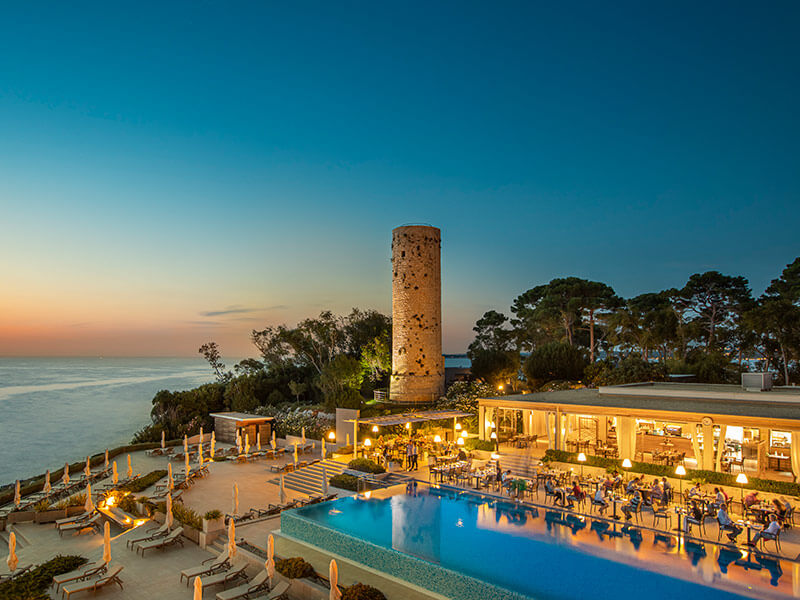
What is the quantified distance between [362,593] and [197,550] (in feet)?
19.4

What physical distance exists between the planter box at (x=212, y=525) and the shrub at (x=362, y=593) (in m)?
5.26

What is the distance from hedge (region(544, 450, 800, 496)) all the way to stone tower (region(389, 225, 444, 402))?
15258 millimetres

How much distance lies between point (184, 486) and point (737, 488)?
17.0m

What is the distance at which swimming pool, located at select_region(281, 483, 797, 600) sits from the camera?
7.72 metres

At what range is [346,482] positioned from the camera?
15.4 metres

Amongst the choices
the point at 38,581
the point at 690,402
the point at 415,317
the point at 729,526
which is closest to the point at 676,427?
the point at 690,402

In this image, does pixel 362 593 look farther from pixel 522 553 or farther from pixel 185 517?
pixel 185 517

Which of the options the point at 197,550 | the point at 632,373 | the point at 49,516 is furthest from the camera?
the point at 632,373

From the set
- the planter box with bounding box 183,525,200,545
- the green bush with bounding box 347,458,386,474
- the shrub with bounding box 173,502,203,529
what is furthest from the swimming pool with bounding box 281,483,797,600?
the green bush with bounding box 347,458,386,474

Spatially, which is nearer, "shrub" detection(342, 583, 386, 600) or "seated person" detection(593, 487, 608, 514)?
"shrub" detection(342, 583, 386, 600)

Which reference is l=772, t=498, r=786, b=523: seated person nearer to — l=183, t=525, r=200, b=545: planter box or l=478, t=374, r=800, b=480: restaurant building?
l=478, t=374, r=800, b=480: restaurant building

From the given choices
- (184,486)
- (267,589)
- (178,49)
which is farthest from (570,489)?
(178,49)

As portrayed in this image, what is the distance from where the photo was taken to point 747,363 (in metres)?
37.3

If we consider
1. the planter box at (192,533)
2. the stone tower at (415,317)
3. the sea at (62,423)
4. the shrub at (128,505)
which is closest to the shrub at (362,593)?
the planter box at (192,533)
